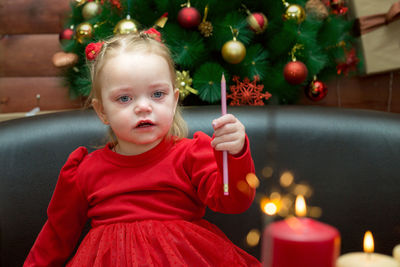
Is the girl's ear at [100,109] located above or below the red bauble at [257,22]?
below

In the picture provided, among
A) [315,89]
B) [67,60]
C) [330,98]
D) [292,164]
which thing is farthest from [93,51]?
[330,98]

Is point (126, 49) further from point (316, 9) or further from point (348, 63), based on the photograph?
point (348, 63)

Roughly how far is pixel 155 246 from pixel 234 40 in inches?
36.5

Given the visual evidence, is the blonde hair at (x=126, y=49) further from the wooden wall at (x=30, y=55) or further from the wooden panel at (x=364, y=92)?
the wooden panel at (x=364, y=92)

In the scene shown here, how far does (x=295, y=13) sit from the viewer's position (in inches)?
61.9

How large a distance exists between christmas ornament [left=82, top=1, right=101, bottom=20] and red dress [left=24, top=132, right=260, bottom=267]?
90 centimetres

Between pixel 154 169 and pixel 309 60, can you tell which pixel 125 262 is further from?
pixel 309 60

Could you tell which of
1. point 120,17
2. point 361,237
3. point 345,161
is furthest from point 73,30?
point 361,237

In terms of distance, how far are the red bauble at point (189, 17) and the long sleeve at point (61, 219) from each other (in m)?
0.72

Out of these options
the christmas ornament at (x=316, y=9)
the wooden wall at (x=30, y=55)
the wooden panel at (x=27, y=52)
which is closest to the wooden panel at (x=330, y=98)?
the christmas ornament at (x=316, y=9)

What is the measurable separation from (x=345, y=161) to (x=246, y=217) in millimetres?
331

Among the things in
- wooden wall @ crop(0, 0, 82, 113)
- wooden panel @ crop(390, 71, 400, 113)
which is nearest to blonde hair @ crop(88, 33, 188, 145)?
wooden wall @ crop(0, 0, 82, 113)

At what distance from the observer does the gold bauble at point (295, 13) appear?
1.57 metres

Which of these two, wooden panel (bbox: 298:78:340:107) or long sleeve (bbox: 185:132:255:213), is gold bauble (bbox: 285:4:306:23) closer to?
wooden panel (bbox: 298:78:340:107)
